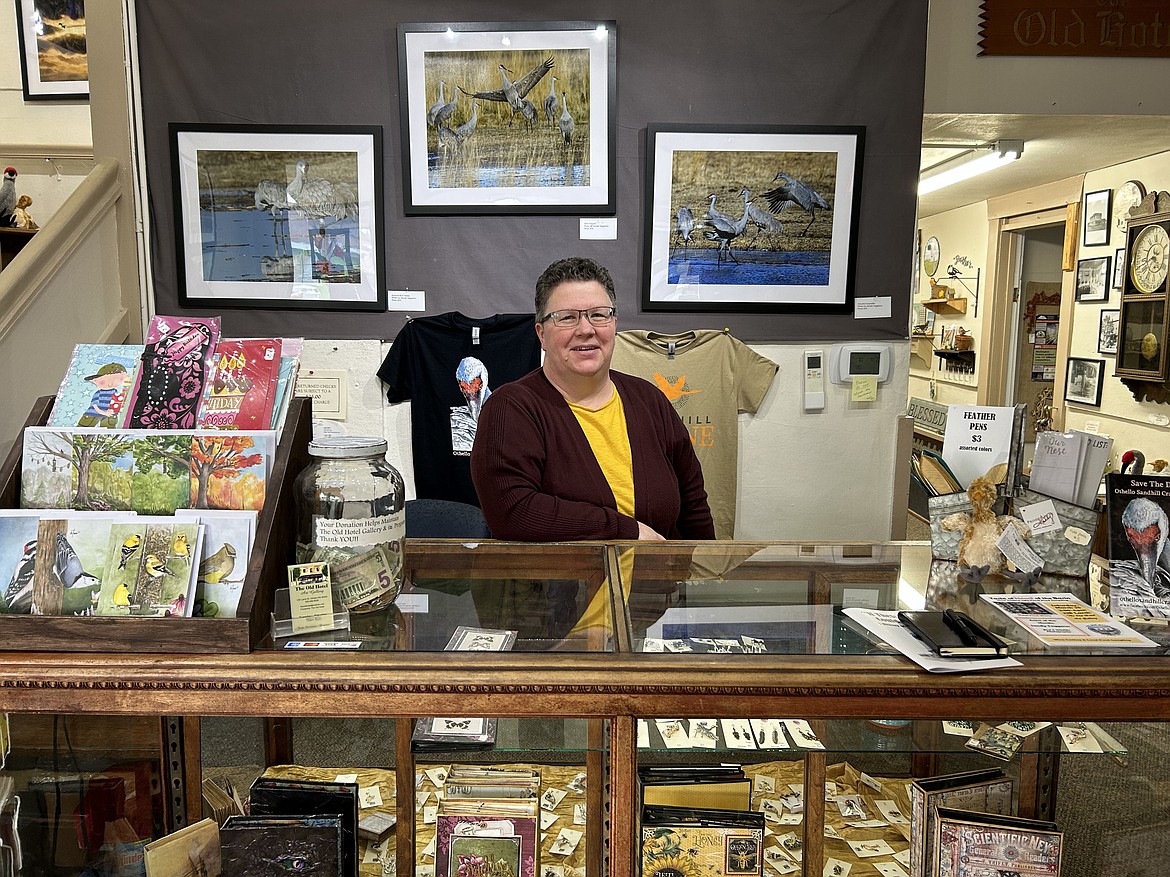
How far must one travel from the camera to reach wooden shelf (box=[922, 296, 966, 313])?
24.2ft

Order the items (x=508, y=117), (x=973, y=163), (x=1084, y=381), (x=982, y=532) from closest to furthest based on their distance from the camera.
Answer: (x=982, y=532), (x=508, y=117), (x=973, y=163), (x=1084, y=381)

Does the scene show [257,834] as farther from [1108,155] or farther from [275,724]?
[1108,155]

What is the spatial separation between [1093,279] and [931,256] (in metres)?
3.12

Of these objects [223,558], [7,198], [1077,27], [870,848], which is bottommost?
[870,848]

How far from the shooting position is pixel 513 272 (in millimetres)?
3578

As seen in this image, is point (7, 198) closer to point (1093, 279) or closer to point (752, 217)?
point (752, 217)

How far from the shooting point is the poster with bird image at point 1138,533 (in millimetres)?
1366

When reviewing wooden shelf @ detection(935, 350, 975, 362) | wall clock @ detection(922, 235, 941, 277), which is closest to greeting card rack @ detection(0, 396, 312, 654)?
wooden shelf @ detection(935, 350, 975, 362)

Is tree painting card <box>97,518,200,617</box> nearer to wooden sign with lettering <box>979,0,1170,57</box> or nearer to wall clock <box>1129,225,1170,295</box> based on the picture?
wooden sign with lettering <box>979,0,1170,57</box>

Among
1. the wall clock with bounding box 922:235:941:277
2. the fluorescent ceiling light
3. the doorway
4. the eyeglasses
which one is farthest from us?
the wall clock with bounding box 922:235:941:277

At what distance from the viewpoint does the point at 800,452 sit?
3719 mm

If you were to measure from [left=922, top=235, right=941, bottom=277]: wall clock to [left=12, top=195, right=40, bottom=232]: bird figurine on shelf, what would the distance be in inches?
289

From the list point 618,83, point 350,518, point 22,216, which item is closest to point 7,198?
point 22,216

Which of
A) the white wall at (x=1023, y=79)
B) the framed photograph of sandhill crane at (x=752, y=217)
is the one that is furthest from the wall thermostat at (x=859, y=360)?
the white wall at (x=1023, y=79)
